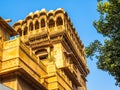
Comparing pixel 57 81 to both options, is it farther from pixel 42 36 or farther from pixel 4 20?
pixel 42 36

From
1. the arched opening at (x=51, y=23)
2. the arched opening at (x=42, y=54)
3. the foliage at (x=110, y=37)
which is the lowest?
the foliage at (x=110, y=37)

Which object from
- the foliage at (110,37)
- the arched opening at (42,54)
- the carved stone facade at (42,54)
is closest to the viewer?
the foliage at (110,37)

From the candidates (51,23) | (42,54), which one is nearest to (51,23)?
(51,23)

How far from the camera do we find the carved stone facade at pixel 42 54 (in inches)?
877

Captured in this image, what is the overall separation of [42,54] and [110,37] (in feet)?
77.5

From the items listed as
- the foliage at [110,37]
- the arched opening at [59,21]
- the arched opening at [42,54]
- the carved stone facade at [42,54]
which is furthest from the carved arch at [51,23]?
the foliage at [110,37]

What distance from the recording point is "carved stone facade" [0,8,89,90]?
73.0 ft

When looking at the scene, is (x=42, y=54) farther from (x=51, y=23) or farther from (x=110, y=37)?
(x=110, y=37)

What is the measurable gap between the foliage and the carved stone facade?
644cm

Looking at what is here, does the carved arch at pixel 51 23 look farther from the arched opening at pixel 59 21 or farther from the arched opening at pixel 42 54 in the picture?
the arched opening at pixel 42 54

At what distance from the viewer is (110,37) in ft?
57.8

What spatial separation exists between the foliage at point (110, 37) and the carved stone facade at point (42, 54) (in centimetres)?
644

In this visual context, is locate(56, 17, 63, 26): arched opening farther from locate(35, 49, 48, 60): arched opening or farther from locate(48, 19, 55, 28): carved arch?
locate(35, 49, 48, 60): arched opening

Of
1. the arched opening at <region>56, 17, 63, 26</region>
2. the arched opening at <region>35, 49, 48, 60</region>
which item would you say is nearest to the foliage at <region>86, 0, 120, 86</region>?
the arched opening at <region>35, 49, 48, 60</region>
